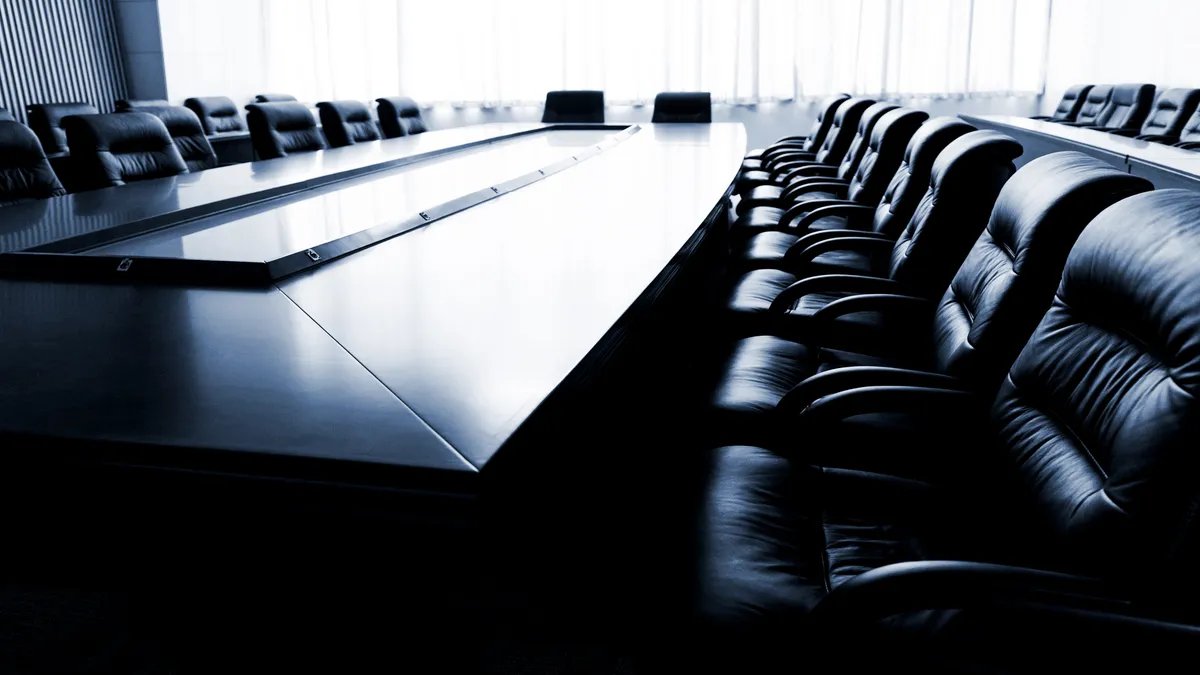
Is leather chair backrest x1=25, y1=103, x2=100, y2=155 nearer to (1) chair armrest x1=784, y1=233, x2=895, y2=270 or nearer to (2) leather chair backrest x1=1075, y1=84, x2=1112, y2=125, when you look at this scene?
(1) chair armrest x1=784, y1=233, x2=895, y2=270

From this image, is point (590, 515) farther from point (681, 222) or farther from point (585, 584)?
point (681, 222)

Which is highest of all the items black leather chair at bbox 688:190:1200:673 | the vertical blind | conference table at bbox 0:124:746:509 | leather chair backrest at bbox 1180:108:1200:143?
the vertical blind

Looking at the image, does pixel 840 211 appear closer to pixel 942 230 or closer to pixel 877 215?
pixel 877 215

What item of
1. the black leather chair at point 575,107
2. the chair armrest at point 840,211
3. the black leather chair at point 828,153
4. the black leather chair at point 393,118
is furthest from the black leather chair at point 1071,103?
the black leather chair at point 393,118

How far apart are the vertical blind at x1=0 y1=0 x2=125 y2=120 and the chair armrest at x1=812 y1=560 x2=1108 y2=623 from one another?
757 centimetres

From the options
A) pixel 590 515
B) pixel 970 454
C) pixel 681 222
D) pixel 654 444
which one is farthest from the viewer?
pixel 654 444

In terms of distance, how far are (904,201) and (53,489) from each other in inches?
88.2

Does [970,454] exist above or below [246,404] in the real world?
below

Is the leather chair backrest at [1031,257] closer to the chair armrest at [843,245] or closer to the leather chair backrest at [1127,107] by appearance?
the chair armrest at [843,245]

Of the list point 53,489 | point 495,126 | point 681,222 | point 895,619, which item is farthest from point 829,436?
point 495,126

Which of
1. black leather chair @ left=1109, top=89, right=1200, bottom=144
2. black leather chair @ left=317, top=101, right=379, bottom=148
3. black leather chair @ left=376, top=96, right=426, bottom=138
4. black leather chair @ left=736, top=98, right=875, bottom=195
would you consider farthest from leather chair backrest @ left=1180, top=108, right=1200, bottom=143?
black leather chair @ left=317, top=101, right=379, bottom=148

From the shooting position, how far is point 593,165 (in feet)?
12.2

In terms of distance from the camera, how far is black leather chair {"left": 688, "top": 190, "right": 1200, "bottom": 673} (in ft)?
2.95

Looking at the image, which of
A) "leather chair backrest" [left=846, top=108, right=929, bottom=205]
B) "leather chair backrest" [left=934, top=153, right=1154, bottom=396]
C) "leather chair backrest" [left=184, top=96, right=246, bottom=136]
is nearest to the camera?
"leather chair backrest" [left=934, top=153, right=1154, bottom=396]
